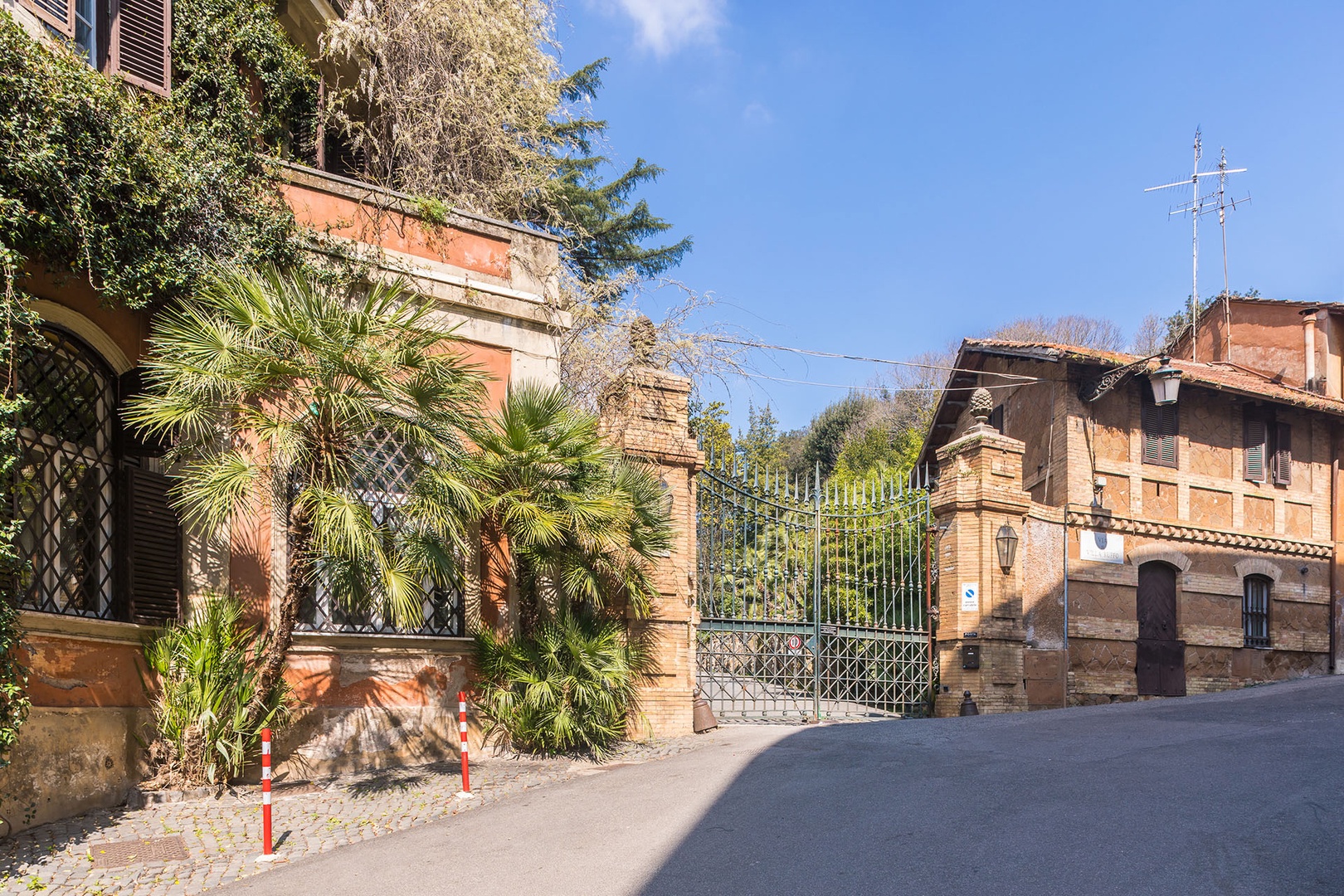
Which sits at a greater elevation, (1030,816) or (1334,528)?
(1334,528)

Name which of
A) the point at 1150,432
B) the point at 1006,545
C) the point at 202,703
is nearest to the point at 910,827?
the point at 202,703

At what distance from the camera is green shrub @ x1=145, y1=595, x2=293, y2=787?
8.03 m

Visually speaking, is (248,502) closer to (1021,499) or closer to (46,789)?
(46,789)

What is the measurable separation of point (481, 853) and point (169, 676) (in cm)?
342

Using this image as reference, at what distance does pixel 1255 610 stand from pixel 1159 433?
4.14 metres

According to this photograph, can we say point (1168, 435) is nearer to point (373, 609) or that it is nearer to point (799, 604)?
point (799, 604)

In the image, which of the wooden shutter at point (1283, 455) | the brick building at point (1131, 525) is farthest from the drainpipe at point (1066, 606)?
the wooden shutter at point (1283, 455)

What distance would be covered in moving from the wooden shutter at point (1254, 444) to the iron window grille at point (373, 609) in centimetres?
1591

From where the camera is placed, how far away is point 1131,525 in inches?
671

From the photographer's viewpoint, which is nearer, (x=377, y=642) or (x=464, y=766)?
(x=464, y=766)

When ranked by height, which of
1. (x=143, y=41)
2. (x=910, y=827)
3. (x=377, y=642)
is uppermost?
(x=143, y=41)

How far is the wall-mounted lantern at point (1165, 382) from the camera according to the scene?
16000mm

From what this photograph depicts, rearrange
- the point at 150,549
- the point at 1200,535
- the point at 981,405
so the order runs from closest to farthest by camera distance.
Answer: the point at 150,549
the point at 981,405
the point at 1200,535

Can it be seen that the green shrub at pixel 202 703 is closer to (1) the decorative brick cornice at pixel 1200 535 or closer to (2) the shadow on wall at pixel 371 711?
(2) the shadow on wall at pixel 371 711
